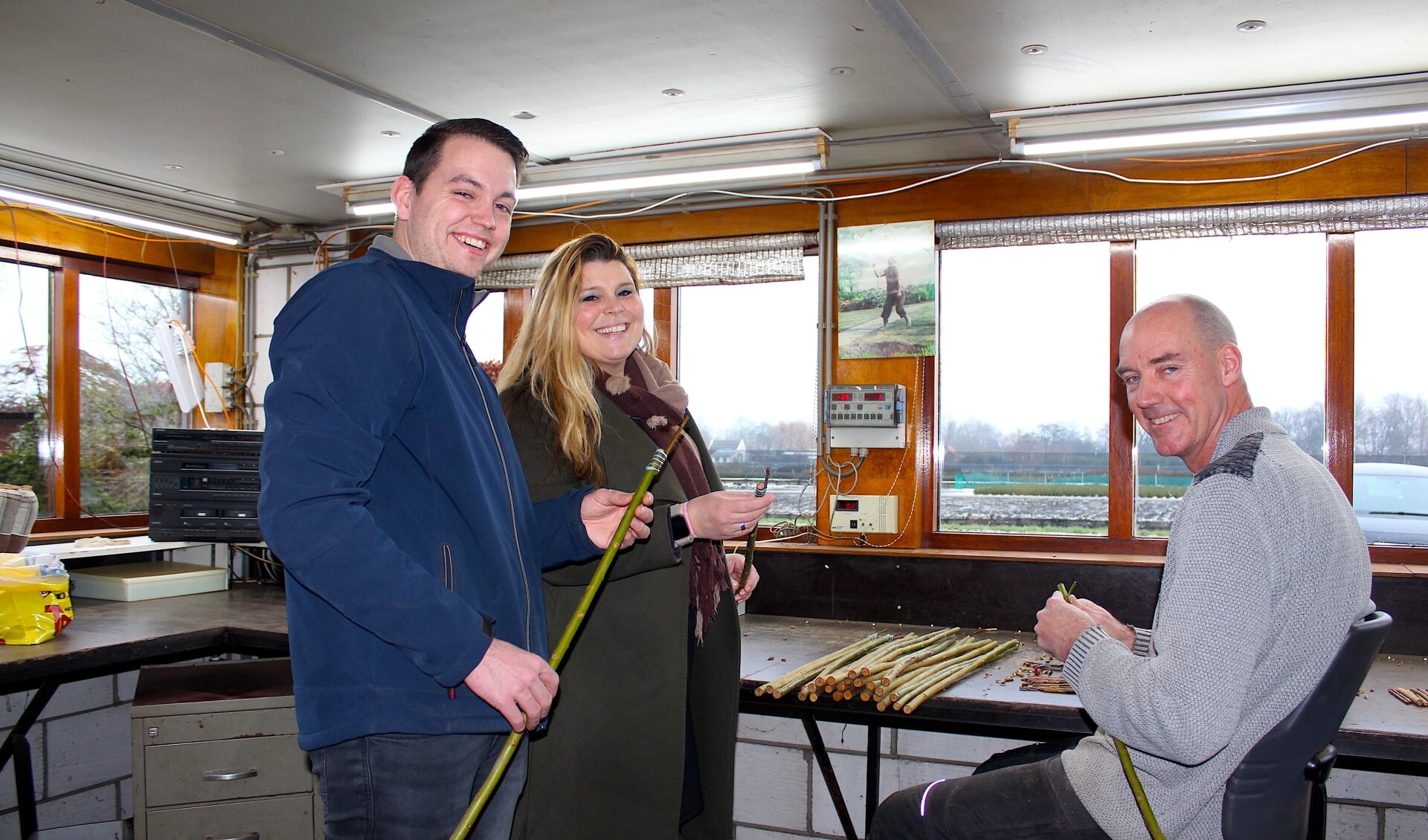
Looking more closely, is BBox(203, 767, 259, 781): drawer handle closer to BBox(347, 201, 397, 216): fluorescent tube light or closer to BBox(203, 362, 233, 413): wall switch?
BBox(347, 201, 397, 216): fluorescent tube light

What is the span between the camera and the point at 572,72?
3.50m

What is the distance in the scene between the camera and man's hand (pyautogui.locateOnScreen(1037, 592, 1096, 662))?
1.77 metres

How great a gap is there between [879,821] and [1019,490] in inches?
107

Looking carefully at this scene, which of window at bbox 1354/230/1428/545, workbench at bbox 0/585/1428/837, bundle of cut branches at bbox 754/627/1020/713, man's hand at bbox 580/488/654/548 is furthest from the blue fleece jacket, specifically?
window at bbox 1354/230/1428/545

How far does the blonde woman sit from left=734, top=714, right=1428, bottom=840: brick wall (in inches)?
50.9

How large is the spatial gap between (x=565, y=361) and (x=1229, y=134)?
2.73 metres

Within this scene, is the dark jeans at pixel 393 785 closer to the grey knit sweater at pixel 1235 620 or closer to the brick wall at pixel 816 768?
the grey knit sweater at pixel 1235 620

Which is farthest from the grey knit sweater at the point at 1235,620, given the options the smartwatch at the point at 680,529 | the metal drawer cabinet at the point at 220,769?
the metal drawer cabinet at the point at 220,769

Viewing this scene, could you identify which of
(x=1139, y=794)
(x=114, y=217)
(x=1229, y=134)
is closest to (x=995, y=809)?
(x=1139, y=794)

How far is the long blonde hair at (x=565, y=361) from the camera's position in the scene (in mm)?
1945

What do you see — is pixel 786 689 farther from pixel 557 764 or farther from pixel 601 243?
pixel 601 243

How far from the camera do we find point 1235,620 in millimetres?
1441

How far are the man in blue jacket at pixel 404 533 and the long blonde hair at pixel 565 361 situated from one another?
0.46 m

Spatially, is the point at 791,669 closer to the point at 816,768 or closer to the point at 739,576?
the point at 739,576
